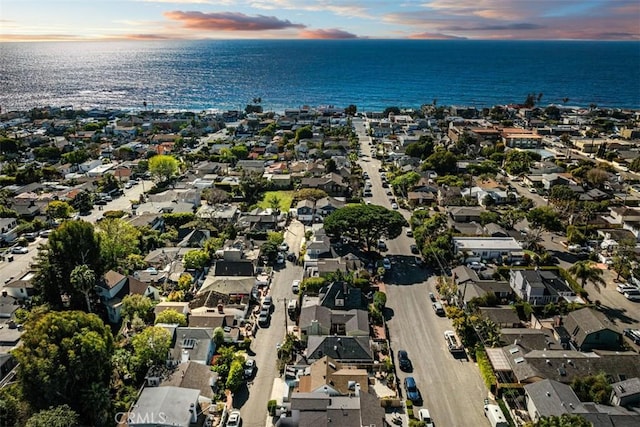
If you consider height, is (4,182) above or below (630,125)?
below

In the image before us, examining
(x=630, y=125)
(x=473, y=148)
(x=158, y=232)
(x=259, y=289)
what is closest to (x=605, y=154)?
(x=473, y=148)

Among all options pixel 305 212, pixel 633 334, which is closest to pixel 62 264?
pixel 305 212

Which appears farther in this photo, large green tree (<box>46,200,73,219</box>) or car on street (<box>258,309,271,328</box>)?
large green tree (<box>46,200,73,219</box>)

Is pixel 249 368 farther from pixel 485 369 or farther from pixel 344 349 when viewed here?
pixel 485 369

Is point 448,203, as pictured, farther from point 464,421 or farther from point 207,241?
point 464,421

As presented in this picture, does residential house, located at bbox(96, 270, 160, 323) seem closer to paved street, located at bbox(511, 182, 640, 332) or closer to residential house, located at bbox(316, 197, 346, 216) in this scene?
residential house, located at bbox(316, 197, 346, 216)

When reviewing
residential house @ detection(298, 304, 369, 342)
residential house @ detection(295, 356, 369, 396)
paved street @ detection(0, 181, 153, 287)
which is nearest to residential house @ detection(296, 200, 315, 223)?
residential house @ detection(298, 304, 369, 342)
